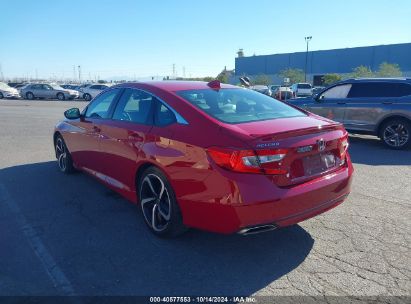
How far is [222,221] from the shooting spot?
121 inches

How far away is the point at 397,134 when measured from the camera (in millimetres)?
8625

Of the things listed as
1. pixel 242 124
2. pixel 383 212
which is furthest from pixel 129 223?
pixel 383 212

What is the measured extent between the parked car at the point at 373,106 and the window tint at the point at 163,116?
22.9 feet

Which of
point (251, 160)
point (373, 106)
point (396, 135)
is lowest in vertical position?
point (396, 135)

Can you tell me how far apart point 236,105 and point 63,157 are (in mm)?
3724

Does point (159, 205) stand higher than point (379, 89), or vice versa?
point (379, 89)

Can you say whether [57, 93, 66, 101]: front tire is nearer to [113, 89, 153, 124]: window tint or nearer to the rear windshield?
[113, 89, 153, 124]: window tint

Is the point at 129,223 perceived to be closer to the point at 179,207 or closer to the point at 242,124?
the point at 179,207

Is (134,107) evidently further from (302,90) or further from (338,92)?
(302,90)

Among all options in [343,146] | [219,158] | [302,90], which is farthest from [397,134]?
[302,90]

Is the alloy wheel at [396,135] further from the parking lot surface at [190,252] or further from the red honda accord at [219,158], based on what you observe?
the red honda accord at [219,158]

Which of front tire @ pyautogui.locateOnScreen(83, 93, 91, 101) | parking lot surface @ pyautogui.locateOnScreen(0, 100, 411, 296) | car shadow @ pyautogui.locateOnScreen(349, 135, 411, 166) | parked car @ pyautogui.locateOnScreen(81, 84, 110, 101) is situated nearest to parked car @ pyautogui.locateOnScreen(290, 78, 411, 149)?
car shadow @ pyautogui.locateOnScreen(349, 135, 411, 166)

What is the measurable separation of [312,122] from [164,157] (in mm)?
1519

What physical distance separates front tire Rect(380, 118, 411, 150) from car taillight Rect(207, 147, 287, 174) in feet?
Result: 22.5
